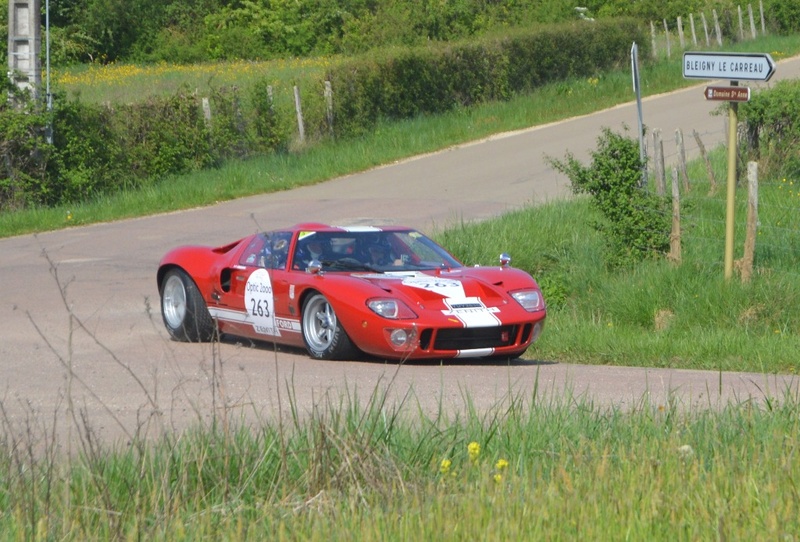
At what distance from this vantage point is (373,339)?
10148 mm

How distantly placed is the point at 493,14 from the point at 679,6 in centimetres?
936

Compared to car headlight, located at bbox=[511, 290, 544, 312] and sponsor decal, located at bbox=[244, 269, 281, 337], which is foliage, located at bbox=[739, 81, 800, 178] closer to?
car headlight, located at bbox=[511, 290, 544, 312]

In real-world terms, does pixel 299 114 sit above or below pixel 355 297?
above

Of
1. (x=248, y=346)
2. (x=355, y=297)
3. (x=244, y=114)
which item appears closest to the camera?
(x=355, y=297)

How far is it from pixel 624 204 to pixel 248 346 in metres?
5.34

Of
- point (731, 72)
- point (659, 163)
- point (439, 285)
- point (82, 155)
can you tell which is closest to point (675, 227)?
point (659, 163)

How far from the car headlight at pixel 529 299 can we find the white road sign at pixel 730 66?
3494 millimetres

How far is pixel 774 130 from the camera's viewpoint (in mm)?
18656

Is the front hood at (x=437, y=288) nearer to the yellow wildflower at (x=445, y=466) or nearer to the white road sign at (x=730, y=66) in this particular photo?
the white road sign at (x=730, y=66)

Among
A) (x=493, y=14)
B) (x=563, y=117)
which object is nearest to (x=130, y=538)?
(x=563, y=117)

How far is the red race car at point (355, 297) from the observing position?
10.1 m

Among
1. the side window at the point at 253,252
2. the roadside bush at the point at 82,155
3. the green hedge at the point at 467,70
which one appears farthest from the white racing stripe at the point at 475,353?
the green hedge at the point at 467,70

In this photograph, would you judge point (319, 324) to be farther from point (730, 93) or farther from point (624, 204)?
point (624, 204)

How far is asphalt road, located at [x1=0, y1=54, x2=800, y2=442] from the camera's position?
25.4ft
